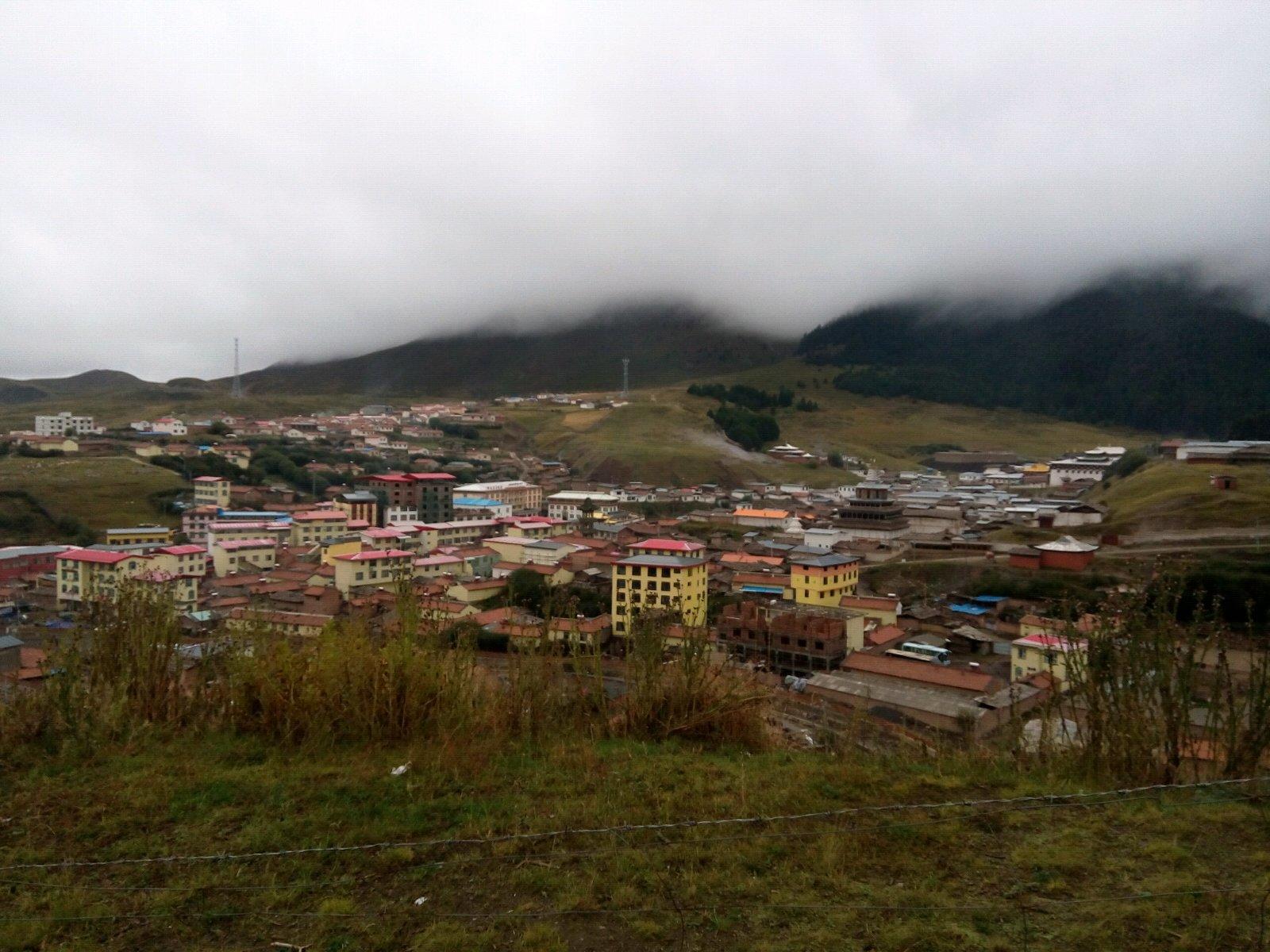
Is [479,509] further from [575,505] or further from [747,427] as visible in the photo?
[747,427]

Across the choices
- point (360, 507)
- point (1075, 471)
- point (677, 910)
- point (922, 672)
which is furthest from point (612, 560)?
point (1075, 471)

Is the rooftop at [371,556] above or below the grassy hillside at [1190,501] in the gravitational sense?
below

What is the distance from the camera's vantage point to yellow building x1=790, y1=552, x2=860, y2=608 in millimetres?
25031

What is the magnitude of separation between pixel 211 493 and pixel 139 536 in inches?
339

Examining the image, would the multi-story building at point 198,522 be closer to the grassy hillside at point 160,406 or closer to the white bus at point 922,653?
the white bus at point 922,653

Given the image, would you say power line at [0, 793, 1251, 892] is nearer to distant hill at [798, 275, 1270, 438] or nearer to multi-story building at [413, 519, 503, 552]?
A: multi-story building at [413, 519, 503, 552]

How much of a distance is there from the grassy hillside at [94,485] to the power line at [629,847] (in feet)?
133

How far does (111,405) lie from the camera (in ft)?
272

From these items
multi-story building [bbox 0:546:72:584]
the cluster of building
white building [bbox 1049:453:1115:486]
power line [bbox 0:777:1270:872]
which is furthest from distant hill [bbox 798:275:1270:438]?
power line [bbox 0:777:1270:872]

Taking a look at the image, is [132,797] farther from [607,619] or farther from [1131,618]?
[607,619]

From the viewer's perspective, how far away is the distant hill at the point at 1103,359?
8606 cm

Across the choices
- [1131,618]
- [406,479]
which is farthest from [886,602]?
[406,479]

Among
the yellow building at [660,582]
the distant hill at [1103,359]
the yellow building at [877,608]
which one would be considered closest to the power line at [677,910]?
the yellow building at [660,582]

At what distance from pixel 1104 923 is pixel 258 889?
299 cm
